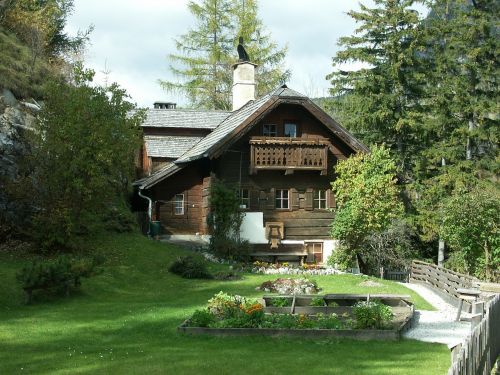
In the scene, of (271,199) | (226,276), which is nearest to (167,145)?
(271,199)

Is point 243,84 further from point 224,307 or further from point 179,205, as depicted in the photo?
point 224,307

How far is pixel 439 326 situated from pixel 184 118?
2405 centimetres

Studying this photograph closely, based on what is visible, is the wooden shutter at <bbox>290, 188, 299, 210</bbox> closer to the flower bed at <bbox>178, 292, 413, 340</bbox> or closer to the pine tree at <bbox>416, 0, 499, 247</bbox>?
the pine tree at <bbox>416, 0, 499, 247</bbox>

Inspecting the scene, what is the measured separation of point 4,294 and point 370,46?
25.9 m

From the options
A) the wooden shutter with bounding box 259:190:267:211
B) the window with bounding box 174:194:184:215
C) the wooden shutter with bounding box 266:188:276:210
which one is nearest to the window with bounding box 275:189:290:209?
the wooden shutter with bounding box 266:188:276:210

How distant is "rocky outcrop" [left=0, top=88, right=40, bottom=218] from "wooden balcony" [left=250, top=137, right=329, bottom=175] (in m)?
9.88

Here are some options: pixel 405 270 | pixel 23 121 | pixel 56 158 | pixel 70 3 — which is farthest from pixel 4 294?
pixel 70 3

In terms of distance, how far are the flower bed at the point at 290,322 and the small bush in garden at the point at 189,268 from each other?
26.0 ft

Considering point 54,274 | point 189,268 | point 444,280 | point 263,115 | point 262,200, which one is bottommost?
point 444,280

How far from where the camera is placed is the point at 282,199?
31688 millimetres

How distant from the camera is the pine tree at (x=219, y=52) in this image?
158ft

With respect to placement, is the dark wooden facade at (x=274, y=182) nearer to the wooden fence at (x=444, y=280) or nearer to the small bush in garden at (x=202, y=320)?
the wooden fence at (x=444, y=280)

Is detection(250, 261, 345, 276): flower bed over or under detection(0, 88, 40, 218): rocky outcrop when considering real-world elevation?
under

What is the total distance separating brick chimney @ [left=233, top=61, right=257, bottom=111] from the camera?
37375mm
